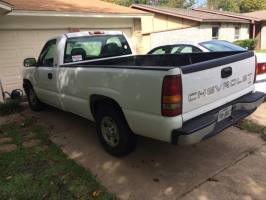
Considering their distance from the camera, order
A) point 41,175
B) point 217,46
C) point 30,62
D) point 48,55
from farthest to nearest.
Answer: point 217,46, point 30,62, point 48,55, point 41,175

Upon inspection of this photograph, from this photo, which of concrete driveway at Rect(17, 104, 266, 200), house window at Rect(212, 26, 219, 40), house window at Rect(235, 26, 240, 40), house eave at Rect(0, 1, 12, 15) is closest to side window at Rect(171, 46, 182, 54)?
concrete driveway at Rect(17, 104, 266, 200)

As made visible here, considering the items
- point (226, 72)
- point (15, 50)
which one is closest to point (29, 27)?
point (15, 50)

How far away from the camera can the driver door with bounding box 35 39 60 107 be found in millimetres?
5781

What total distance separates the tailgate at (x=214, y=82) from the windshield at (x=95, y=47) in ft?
9.19

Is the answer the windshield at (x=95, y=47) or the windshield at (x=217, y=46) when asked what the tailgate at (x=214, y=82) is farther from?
the windshield at (x=217, y=46)

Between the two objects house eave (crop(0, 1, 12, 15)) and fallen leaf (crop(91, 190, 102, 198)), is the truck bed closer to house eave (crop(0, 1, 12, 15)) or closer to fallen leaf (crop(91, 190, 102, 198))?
fallen leaf (crop(91, 190, 102, 198))

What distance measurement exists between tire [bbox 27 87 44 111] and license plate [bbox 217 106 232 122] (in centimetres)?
486

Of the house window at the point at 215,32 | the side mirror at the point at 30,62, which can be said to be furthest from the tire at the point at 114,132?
the house window at the point at 215,32

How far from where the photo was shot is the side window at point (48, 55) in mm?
5962

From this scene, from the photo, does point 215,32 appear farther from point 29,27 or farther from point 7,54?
point 7,54

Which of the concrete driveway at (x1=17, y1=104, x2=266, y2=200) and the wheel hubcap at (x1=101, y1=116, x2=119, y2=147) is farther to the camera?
the wheel hubcap at (x1=101, y1=116, x2=119, y2=147)

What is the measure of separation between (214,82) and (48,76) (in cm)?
353

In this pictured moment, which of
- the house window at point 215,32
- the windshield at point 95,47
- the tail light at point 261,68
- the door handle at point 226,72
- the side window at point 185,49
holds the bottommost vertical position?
the tail light at point 261,68

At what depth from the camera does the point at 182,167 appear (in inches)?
Result: 167
